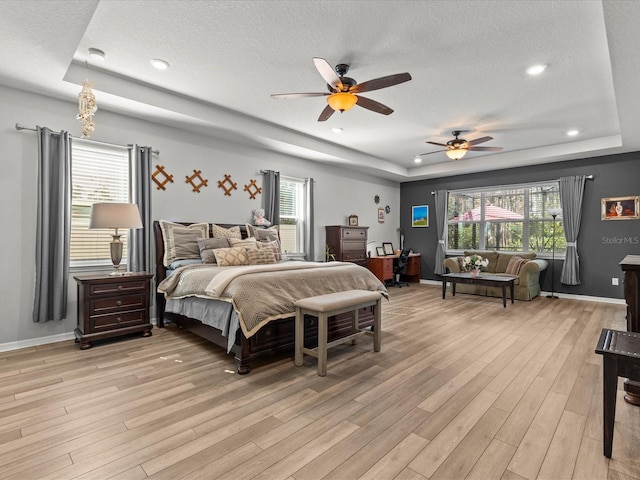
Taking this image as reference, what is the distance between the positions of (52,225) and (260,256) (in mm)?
2189

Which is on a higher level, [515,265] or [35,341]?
[515,265]

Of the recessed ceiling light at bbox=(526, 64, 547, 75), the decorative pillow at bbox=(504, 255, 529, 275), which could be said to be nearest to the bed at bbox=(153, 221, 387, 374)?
the recessed ceiling light at bbox=(526, 64, 547, 75)

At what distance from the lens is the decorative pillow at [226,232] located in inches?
176

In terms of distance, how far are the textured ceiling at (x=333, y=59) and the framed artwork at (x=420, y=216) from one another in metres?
3.40

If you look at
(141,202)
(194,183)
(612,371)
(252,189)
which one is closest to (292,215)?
(252,189)

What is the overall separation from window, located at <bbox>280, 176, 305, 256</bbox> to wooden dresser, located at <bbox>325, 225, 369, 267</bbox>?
715mm

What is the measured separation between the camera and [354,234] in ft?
22.2

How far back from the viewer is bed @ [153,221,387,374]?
2705mm

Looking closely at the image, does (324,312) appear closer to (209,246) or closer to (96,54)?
(209,246)

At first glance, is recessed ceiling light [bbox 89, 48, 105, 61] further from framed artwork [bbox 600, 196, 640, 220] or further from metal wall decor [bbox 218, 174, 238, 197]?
framed artwork [bbox 600, 196, 640, 220]

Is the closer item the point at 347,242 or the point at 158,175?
the point at 158,175

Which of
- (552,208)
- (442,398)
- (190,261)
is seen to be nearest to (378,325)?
(442,398)

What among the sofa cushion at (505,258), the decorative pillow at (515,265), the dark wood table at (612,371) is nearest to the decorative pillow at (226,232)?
the dark wood table at (612,371)

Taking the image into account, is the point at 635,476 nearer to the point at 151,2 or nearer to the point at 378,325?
the point at 378,325
